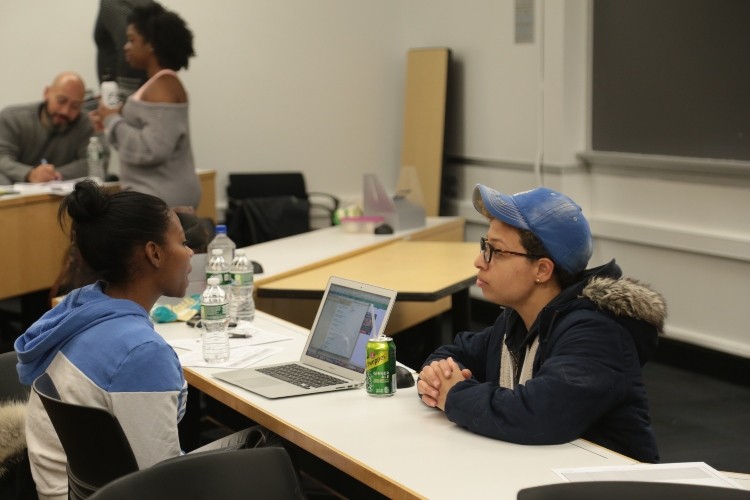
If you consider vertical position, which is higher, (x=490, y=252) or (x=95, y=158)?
(x=95, y=158)

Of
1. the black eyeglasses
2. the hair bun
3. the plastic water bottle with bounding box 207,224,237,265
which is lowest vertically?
the plastic water bottle with bounding box 207,224,237,265

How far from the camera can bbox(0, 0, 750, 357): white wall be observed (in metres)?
5.20

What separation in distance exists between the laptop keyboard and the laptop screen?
0.19 feet

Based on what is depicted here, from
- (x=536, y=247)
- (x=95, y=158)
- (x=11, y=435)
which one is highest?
(x=95, y=158)

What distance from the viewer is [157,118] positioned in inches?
185

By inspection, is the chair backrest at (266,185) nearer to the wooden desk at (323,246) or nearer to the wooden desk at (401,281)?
the wooden desk at (323,246)

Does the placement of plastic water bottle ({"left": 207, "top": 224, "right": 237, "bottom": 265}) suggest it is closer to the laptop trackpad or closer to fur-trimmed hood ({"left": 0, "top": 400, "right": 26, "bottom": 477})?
the laptop trackpad

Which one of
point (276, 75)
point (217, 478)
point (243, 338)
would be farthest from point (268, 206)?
point (217, 478)

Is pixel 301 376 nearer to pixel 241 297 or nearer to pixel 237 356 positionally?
pixel 237 356

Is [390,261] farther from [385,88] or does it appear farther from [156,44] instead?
[385,88]

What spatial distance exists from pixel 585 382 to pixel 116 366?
1044mm

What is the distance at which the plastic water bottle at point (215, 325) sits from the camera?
3.03 metres

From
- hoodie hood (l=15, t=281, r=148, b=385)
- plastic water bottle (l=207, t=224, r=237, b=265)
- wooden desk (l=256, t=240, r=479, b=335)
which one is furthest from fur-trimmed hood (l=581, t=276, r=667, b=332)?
plastic water bottle (l=207, t=224, r=237, b=265)

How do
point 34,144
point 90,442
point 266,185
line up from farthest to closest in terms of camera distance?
point 266,185, point 34,144, point 90,442
